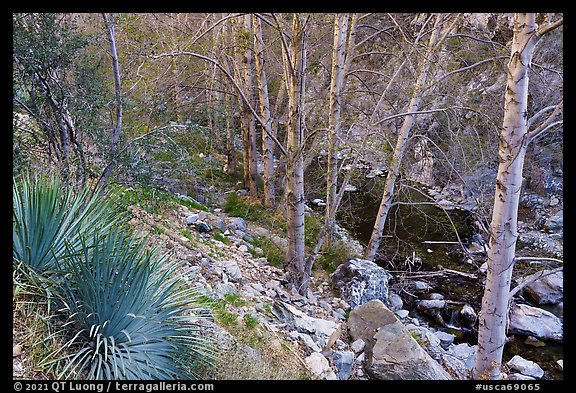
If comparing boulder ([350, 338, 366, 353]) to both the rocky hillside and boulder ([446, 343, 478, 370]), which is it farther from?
boulder ([446, 343, 478, 370])

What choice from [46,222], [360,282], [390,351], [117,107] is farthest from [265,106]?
[46,222]

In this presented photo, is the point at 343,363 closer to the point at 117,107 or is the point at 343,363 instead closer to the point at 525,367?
the point at 525,367

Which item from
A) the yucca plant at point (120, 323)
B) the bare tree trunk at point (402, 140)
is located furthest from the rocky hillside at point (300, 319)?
the bare tree trunk at point (402, 140)

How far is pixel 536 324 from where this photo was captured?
23.6 feet

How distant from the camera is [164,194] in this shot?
4.97 meters

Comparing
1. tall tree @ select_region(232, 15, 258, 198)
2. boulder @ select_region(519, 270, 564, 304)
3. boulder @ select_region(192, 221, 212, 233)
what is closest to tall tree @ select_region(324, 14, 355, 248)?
boulder @ select_region(192, 221, 212, 233)

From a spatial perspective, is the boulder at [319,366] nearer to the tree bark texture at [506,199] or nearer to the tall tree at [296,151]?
the tree bark texture at [506,199]

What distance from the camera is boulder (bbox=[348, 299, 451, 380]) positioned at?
4340mm

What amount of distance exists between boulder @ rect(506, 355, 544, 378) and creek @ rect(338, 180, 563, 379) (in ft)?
0.51

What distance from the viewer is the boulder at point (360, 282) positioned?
285 inches

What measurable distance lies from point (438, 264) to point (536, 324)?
2390 millimetres

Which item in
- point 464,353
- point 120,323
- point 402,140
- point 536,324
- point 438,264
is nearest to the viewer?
point 120,323

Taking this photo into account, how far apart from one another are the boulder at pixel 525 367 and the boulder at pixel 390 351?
2124 millimetres

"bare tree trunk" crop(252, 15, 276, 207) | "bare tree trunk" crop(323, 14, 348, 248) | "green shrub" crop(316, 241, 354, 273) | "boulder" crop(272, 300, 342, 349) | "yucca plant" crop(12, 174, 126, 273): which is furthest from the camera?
"bare tree trunk" crop(252, 15, 276, 207)
